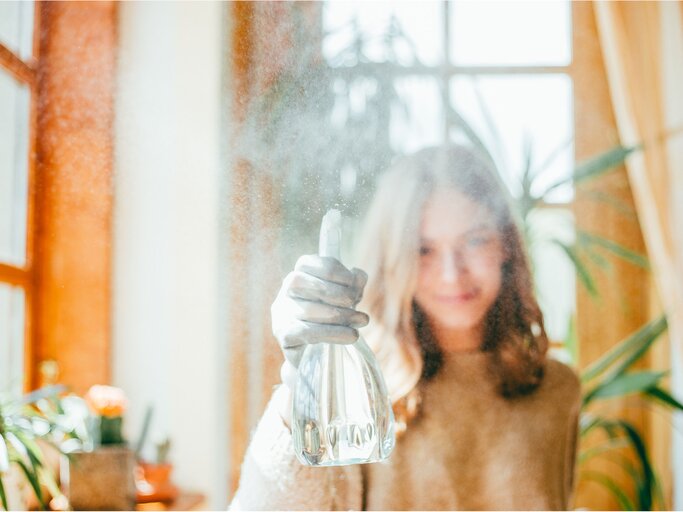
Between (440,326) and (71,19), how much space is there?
382 millimetres

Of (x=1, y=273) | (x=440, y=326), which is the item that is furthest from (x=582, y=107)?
(x=1, y=273)

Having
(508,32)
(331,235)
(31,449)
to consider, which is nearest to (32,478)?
(31,449)

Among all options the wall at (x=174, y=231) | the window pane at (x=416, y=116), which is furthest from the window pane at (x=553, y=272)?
the wall at (x=174, y=231)

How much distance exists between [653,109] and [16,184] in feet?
1.75

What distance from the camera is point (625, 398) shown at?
1.90 ft

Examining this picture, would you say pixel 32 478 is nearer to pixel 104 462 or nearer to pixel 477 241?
pixel 104 462

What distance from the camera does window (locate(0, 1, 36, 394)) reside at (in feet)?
1.71

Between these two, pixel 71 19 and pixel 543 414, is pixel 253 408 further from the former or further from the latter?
pixel 71 19

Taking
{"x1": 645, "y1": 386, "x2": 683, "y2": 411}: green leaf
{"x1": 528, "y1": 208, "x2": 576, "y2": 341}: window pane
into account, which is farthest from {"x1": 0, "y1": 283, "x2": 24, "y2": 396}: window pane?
{"x1": 645, "y1": 386, "x2": 683, "y2": 411}: green leaf

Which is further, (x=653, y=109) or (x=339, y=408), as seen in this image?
(x=653, y=109)

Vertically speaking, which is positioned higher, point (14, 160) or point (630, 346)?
point (14, 160)

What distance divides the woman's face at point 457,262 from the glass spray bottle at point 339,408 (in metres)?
0.08

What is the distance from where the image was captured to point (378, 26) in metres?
0.54

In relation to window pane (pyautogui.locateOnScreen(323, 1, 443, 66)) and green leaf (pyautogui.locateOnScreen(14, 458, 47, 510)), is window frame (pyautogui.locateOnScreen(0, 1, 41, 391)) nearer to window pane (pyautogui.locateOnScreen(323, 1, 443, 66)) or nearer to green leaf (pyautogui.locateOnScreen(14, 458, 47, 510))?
green leaf (pyautogui.locateOnScreen(14, 458, 47, 510))
